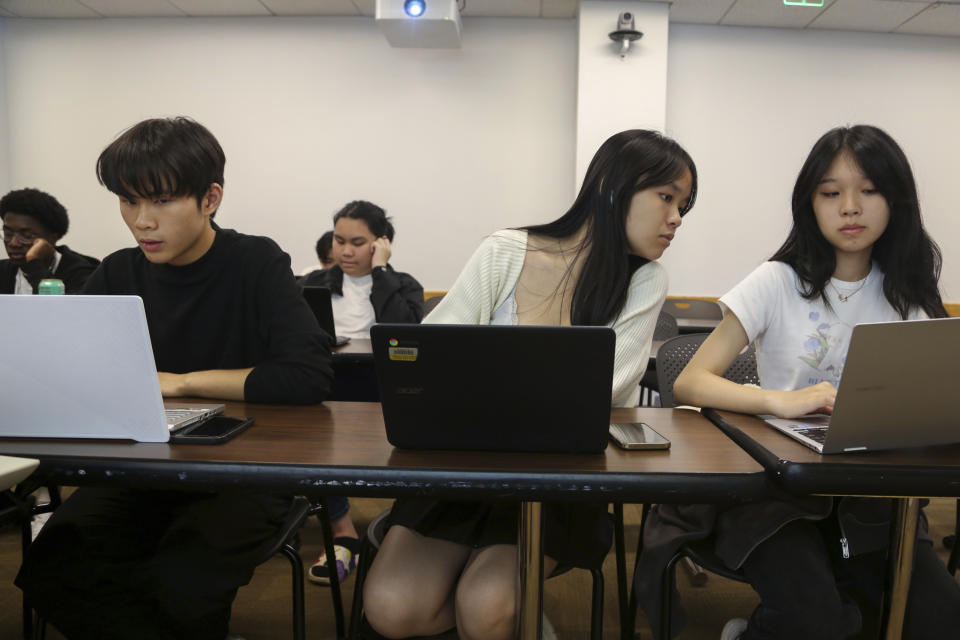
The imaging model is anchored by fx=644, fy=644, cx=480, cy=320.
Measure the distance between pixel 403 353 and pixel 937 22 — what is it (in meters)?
5.15

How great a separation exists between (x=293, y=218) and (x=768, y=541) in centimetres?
434

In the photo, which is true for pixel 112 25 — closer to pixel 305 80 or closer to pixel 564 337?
pixel 305 80

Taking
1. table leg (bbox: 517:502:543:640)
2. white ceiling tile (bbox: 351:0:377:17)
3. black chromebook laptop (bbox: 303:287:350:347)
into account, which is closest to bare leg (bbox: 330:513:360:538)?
black chromebook laptop (bbox: 303:287:350:347)

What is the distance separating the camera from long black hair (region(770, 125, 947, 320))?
1.29m

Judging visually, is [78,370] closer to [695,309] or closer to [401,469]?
[401,469]

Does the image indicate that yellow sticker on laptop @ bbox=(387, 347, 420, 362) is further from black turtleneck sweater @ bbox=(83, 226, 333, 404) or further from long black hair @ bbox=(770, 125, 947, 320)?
long black hair @ bbox=(770, 125, 947, 320)

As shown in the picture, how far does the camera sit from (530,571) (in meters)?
0.94

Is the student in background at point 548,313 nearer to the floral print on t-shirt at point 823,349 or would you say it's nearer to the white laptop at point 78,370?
the floral print on t-shirt at point 823,349

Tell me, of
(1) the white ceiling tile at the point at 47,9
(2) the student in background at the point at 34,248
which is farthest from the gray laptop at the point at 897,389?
(1) the white ceiling tile at the point at 47,9

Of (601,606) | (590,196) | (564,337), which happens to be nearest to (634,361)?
(590,196)

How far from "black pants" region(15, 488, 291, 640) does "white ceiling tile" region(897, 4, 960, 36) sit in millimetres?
5034

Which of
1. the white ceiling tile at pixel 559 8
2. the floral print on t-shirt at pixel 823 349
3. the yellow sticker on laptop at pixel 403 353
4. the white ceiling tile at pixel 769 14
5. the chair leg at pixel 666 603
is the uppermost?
the white ceiling tile at pixel 559 8

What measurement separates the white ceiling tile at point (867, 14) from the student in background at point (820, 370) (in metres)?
3.57

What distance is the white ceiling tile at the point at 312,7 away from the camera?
4.35 meters
